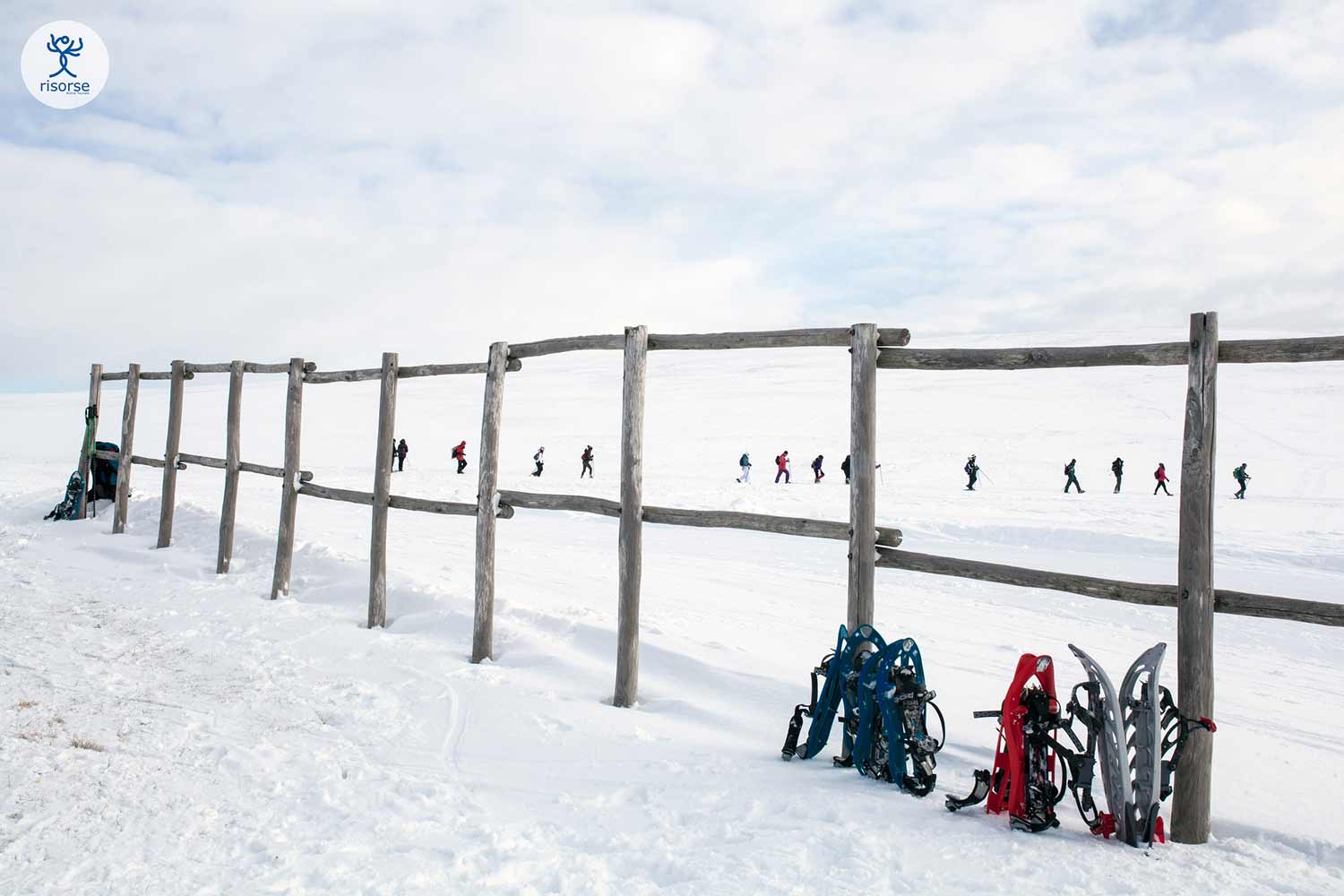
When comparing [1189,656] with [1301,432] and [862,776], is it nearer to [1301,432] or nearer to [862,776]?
[862,776]

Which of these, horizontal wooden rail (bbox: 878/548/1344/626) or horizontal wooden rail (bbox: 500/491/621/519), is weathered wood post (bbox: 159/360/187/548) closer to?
horizontal wooden rail (bbox: 500/491/621/519)

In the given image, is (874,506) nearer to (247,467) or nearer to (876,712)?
(876,712)

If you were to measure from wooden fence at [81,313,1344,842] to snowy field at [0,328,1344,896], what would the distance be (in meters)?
0.53

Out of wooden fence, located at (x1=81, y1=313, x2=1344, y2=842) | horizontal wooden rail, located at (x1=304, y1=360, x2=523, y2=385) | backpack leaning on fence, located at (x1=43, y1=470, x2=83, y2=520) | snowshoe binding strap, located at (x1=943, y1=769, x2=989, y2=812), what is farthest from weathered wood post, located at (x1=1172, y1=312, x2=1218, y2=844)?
backpack leaning on fence, located at (x1=43, y1=470, x2=83, y2=520)

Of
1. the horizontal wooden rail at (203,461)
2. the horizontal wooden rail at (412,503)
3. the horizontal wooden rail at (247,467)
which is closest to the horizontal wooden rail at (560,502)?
the horizontal wooden rail at (412,503)

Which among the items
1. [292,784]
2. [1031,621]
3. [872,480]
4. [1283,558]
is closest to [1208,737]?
[872,480]

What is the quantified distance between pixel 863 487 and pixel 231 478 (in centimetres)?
830

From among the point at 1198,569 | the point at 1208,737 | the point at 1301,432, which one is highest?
the point at 1301,432

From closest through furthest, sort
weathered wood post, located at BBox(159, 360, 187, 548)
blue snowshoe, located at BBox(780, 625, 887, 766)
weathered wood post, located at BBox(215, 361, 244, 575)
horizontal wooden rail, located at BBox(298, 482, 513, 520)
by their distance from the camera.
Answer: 1. blue snowshoe, located at BBox(780, 625, 887, 766)
2. horizontal wooden rail, located at BBox(298, 482, 513, 520)
3. weathered wood post, located at BBox(215, 361, 244, 575)
4. weathered wood post, located at BBox(159, 360, 187, 548)

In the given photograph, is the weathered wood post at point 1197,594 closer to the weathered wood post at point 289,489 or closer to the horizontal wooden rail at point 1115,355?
the horizontal wooden rail at point 1115,355

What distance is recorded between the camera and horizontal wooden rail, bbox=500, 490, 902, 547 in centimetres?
545

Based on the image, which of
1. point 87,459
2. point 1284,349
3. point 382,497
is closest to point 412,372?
point 382,497

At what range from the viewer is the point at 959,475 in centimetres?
3044

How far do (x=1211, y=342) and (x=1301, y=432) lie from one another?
40588mm
